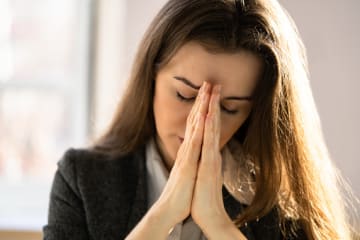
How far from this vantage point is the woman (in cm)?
104

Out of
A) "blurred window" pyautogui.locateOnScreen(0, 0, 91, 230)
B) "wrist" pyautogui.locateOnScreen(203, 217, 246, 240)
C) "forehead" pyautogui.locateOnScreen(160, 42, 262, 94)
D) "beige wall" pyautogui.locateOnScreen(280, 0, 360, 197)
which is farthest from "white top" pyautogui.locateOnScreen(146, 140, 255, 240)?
"blurred window" pyautogui.locateOnScreen(0, 0, 91, 230)

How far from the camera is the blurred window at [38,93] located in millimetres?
1866

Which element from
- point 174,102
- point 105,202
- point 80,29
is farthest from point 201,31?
point 80,29

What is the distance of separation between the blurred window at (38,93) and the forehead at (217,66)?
85 cm

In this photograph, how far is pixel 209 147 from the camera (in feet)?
3.57

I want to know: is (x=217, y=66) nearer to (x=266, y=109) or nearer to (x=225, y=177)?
(x=266, y=109)

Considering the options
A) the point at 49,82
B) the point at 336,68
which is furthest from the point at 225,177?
the point at 49,82

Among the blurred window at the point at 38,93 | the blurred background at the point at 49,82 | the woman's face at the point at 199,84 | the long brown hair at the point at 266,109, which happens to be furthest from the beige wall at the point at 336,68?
the blurred window at the point at 38,93

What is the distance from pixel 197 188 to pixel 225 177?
0.45ft

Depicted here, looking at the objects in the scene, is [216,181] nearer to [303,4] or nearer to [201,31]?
[201,31]

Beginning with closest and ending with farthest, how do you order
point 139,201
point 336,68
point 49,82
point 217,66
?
point 217,66, point 139,201, point 336,68, point 49,82

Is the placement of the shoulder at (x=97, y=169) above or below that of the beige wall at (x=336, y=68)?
below

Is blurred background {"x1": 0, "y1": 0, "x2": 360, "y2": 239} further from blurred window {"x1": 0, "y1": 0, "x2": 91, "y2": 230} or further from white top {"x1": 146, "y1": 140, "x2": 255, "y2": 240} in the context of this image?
white top {"x1": 146, "y1": 140, "x2": 255, "y2": 240}

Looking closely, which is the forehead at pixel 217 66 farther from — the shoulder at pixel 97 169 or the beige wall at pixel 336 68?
the beige wall at pixel 336 68
